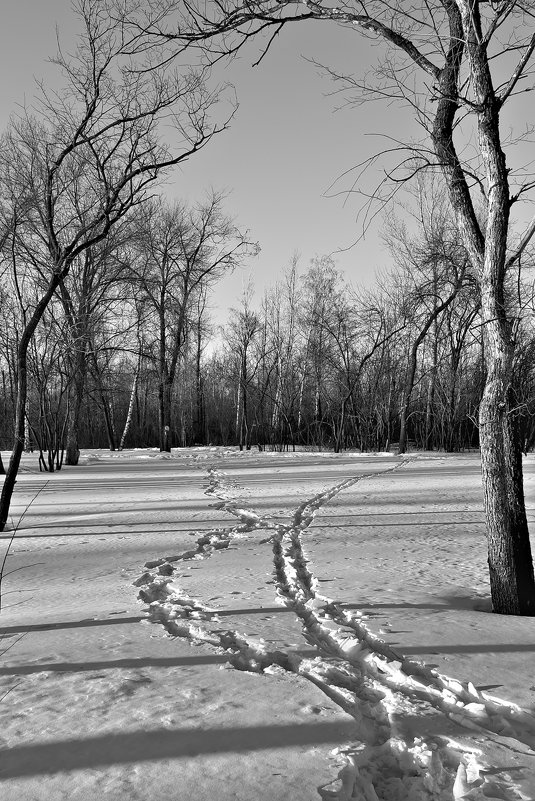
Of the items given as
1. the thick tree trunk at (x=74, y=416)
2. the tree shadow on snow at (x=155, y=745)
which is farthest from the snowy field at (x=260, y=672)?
the thick tree trunk at (x=74, y=416)

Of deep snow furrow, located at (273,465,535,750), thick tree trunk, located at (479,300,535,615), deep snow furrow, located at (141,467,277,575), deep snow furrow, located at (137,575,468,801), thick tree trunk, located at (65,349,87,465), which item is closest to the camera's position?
deep snow furrow, located at (137,575,468,801)

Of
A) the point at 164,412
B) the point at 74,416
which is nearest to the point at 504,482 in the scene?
the point at 74,416

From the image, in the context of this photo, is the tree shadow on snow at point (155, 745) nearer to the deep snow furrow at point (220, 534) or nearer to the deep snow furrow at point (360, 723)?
the deep snow furrow at point (360, 723)

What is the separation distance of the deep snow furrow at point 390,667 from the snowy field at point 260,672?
0.04 feet

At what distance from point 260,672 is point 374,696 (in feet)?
1.83

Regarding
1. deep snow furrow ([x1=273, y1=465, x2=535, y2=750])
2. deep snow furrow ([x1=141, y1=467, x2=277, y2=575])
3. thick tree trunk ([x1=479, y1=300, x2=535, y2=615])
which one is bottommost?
deep snow furrow ([x1=273, y1=465, x2=535, y2=750])

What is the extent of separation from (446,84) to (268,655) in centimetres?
385

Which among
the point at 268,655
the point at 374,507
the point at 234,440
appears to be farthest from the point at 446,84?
the point at 234,440

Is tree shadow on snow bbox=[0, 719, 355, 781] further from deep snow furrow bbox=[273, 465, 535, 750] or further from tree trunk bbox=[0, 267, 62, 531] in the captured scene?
tree trunk bbox=[0, 267, 62, 531]

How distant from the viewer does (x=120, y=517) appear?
8.23 m

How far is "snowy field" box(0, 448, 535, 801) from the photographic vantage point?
1.97 meters

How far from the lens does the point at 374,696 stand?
2602mm

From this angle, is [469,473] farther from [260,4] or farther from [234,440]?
[234,440]

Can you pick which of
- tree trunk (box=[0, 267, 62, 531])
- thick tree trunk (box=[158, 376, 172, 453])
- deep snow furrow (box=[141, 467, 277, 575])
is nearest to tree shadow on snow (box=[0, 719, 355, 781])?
deep snow furrow (box=[141, 467, 277, 575])
